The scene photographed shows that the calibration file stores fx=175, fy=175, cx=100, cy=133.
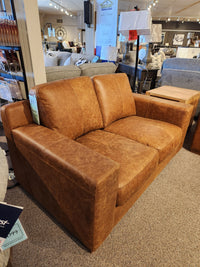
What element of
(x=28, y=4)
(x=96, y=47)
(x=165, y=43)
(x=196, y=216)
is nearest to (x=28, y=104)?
(x=28, y=4)

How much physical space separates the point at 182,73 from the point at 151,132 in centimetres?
190

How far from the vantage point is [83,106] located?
144 centimetres

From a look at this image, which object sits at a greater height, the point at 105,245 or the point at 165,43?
the point at 165,43

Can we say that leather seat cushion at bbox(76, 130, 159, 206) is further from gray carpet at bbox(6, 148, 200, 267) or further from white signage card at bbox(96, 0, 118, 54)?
white signage card at bbox(96, 0, 118, 54)

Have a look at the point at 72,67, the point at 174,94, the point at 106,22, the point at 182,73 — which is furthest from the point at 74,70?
the point at 106,22

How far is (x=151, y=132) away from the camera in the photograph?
1.59 meters

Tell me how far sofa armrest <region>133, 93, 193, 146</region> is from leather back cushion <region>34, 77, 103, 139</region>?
641 millimetres

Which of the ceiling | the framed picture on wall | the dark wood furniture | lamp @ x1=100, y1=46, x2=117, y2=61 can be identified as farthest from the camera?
the framed picture on wall

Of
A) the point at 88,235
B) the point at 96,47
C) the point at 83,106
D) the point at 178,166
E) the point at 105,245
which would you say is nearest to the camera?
the point at 88,235

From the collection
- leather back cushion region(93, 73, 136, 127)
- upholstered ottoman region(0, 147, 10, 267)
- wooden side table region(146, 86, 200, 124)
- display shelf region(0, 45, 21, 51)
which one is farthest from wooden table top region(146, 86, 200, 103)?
upholstered ottoman region(0, 147, 10, 267)

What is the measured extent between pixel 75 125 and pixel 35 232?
80 centimetres

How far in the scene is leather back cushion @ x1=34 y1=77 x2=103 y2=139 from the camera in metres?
1.24

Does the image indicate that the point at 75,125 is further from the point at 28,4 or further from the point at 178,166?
the point at 178,166

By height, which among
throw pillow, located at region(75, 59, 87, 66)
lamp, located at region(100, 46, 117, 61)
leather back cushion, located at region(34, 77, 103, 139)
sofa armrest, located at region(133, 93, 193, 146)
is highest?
lamp, located at region(100, 46, 117, 61)
